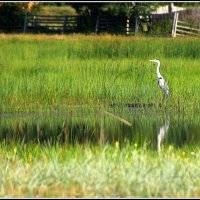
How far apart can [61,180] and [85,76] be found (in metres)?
11.1

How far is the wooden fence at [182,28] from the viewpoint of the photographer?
1507 inches

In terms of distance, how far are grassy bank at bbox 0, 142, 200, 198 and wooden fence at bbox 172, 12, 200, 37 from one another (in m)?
29.3

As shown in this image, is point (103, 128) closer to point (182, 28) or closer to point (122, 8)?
point (122, 8)

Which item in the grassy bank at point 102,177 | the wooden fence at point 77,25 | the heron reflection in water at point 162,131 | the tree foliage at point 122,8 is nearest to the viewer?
the grassy bank at point 102,177

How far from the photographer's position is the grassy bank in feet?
25.9

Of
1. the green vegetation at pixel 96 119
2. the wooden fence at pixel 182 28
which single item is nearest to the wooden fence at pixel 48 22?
the wooden fence at pixel 182 28

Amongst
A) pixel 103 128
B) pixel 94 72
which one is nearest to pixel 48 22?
pixel 94 72

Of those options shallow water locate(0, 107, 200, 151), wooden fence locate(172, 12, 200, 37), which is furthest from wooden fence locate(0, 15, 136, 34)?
shallow water locate(0, 107, 200, 151)

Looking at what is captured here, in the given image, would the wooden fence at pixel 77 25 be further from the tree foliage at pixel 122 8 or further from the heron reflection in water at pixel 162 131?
the heron reflection in water at pixel 162 131

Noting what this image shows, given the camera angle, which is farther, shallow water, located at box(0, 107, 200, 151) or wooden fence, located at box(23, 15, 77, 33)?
wooden fence, located at box(23, 15, 77, 33)

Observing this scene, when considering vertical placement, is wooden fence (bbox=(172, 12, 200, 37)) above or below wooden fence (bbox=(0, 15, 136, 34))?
above

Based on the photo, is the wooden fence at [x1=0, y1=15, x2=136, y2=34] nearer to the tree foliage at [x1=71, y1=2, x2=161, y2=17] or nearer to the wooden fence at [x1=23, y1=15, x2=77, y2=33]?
the wooden fence at [x1=23, y1=15, x2=77, y2=33]

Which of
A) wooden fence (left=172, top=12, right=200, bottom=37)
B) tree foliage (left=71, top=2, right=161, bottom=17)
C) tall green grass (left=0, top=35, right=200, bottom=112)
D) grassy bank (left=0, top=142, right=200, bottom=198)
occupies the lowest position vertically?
wooden fence (left=172, top=12, right=200, bottom=37)

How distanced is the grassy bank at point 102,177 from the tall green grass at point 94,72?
770 centimetres
